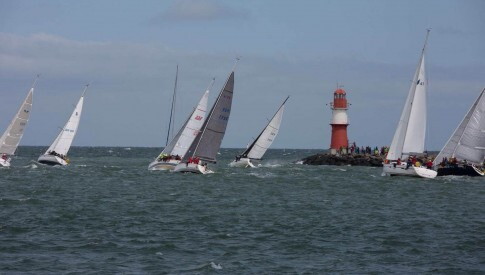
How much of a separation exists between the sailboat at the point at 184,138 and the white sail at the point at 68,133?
13935mm

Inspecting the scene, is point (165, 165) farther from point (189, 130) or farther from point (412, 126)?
point (412, 126)

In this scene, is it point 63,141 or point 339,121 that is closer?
→ point 63,141

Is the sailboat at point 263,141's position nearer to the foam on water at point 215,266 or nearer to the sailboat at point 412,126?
the sailboat at point 412,126

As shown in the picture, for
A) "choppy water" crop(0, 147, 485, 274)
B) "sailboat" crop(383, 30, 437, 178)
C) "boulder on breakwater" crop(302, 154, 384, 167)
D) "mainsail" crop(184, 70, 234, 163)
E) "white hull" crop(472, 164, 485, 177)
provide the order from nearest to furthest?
1. "choppy water" crop(0, 147, 485, 274)
2. "mainsail" crop(184, 70, 234, 163)
3. "sailboat" crop(383, 30, 437, 178)
4. "white hull" crop(472, 164, 485, 177)
5. "boulder on breakwater" crop(302, 154, 384, 167)

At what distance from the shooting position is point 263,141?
80.9 meters

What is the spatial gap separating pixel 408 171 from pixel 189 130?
15986 mm

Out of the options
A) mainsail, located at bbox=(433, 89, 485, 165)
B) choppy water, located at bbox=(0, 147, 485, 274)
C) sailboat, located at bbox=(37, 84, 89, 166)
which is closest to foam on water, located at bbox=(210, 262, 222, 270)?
choppy water, located at bbox=(0, 147, 485, 274)

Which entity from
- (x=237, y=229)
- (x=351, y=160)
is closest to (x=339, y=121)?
(x=351, y=160)

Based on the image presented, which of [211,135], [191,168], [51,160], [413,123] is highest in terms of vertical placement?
[413,123]

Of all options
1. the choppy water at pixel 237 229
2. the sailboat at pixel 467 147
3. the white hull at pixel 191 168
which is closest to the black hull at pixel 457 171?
the sailboat at pixel 467 147

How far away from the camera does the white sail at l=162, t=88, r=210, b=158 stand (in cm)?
6276

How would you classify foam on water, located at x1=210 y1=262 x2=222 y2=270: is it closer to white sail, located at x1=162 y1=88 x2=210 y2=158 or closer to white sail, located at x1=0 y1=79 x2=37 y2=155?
white sail, located at x1=162 y1=88 x2=210 y2=158

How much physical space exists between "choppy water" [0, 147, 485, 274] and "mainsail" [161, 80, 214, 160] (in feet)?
44.7

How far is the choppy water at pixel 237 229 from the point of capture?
2216 centimetres
